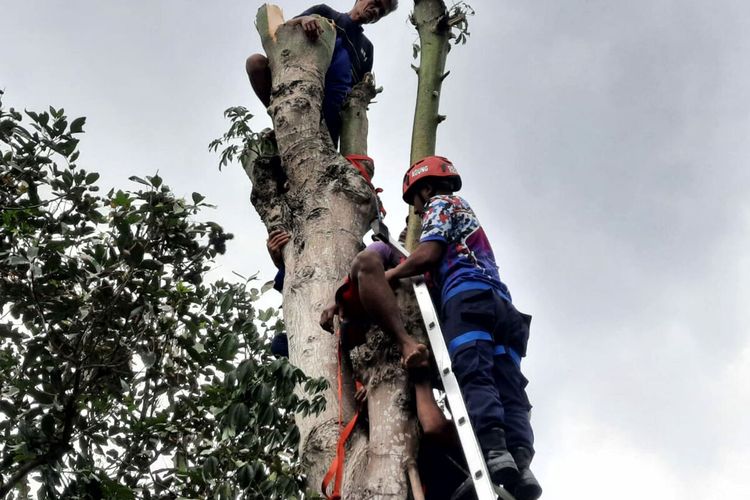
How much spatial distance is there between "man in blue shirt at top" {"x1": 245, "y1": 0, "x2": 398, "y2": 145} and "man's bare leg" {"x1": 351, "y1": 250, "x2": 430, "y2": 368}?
197 cm

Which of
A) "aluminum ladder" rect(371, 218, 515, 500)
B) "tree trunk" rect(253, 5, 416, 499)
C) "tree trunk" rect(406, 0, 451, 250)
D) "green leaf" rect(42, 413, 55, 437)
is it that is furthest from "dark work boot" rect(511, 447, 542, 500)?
"green leaf" rect(42, 413, 55, 437)

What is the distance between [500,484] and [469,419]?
24 cm

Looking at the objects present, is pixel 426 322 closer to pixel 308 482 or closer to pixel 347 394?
pixel 347 394

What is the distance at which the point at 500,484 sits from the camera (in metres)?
2.94

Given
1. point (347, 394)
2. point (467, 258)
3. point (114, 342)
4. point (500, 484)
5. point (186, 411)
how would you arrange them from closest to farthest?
point (500, 484), point (347, 394), point (467, 258), point (114, 342), point (186, 411)

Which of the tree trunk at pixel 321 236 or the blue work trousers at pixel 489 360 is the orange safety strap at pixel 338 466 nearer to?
the tree trunk at pixel 321 236

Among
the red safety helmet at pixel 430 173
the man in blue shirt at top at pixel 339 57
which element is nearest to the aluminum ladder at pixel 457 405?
the red safety helmet at pixel 430 173

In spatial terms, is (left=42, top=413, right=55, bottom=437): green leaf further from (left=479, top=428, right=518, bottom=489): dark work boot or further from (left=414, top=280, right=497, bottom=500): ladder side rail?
(left=479, top=428, right=518, bottom=489): dark work boot

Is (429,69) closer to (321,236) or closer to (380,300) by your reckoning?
(321,236)

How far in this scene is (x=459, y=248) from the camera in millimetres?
3633

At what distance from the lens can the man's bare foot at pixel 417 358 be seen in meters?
3.11

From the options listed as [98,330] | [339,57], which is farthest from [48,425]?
[339,57]

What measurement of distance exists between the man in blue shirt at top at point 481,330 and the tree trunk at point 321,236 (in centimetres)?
27

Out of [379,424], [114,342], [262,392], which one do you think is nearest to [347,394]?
[379,424]
